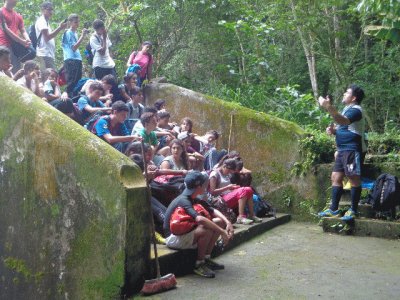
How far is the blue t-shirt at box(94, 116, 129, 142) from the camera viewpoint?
696cm

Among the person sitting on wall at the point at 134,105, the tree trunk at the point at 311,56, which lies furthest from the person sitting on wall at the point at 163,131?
the tree trunk at the point at 311,56

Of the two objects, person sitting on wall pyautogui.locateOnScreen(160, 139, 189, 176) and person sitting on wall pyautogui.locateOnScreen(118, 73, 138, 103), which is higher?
person sitting on wall pyautogui.locateOnScreen(118, 73, 138, 103)

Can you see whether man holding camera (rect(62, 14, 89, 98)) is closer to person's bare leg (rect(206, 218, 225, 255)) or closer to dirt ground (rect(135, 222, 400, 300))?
dirt ground (rect(135, 222, 400, 300))

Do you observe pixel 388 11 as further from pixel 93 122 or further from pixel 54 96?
pixel 54 96

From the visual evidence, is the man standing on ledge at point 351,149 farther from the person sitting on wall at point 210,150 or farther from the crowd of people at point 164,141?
the person sitting on wall at point 210,150

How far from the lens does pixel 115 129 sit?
725 centimetres

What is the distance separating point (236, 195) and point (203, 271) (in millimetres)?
2238

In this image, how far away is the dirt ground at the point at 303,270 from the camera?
189 inches

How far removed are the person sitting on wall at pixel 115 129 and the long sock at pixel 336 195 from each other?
2.79 meters

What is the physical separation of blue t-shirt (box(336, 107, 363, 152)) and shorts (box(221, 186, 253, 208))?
4.59ft

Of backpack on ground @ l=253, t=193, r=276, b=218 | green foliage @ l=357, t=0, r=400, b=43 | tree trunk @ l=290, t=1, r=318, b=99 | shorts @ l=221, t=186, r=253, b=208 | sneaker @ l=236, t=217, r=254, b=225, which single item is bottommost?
sneaker @ l=236, t=217, r=254, b=225

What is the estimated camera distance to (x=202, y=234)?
526 centimetres

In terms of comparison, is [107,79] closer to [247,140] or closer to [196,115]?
[196,115]

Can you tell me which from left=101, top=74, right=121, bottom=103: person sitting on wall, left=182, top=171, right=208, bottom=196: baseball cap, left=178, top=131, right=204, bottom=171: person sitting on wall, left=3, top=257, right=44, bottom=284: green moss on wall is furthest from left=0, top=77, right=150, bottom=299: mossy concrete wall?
left=101, top=74, right=121, bottom=103: person sitting on wall
